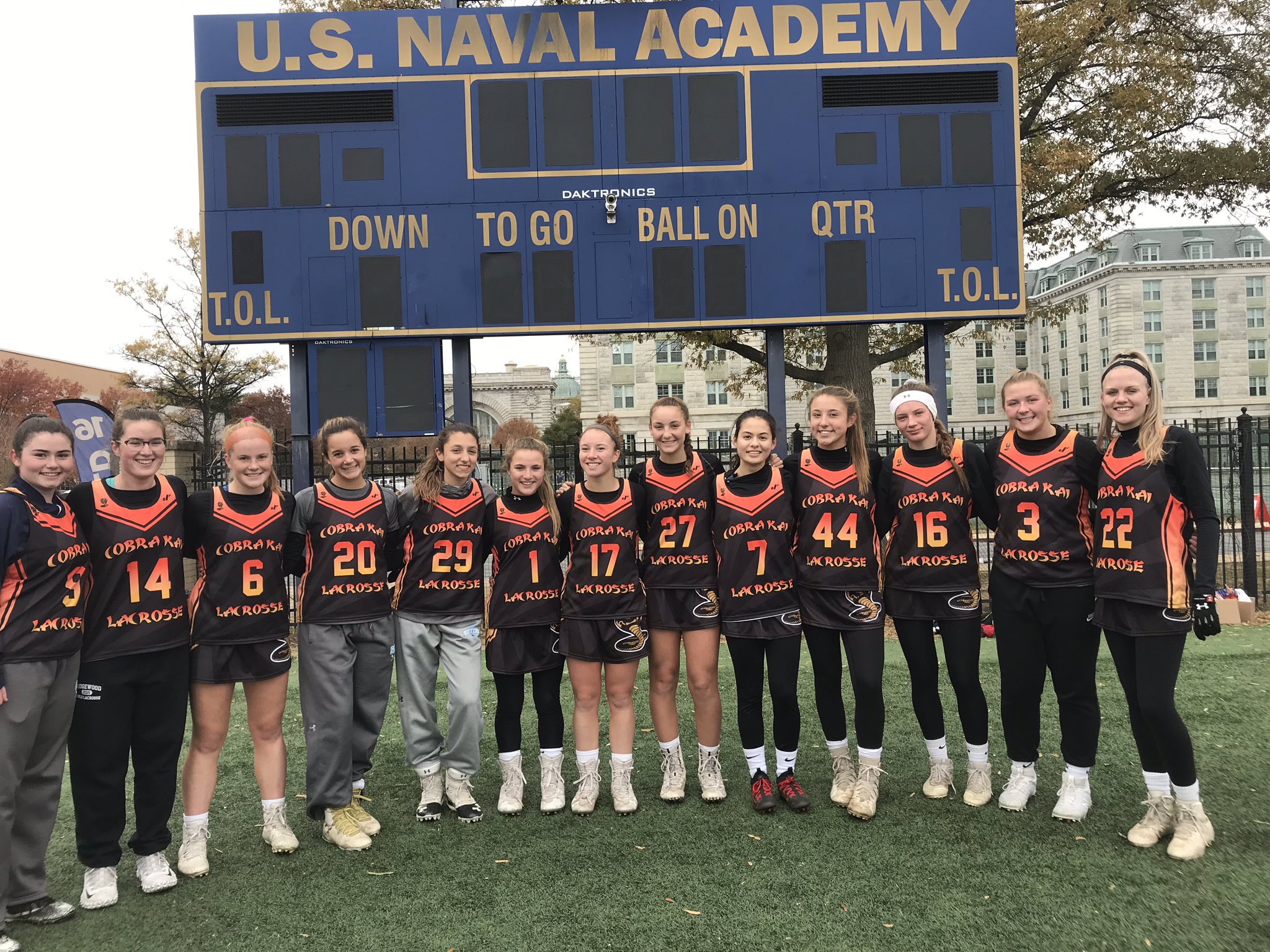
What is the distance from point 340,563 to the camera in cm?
365

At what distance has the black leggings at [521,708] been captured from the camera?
12.6 ft

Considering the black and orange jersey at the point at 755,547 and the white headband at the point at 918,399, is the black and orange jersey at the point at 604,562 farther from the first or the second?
the white headband at the point at 918,399

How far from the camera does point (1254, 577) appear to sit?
9.00 metres

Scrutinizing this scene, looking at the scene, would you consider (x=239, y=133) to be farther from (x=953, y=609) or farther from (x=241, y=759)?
(x=953, y=609)

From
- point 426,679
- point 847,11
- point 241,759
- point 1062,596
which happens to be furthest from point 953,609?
point 847,11

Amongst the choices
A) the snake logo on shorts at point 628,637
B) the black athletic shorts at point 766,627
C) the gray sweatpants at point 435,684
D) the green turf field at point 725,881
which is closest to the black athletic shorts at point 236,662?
the gray sweatpants at point 435,684

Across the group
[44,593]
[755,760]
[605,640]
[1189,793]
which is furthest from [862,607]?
[44,593]

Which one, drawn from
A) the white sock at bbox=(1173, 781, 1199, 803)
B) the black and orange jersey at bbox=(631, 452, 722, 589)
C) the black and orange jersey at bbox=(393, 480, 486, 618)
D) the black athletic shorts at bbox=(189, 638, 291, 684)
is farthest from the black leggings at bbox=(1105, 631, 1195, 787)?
the black athletic shorts at bbox=(189, 638, 291, 684)

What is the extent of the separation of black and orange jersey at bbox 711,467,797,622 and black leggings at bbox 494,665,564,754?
2.89ft

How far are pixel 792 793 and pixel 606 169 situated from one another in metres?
5.79

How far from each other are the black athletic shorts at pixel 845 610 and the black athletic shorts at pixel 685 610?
17.7 inches

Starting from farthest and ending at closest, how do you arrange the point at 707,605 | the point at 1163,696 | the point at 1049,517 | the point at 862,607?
the point at 707,605
the point at 862,607
the point at 1049,517
the point at 1163,696

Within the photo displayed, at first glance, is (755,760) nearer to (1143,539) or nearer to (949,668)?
(949,668)

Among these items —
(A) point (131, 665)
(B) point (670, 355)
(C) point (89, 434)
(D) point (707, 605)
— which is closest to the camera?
(A) point (131, 665)
